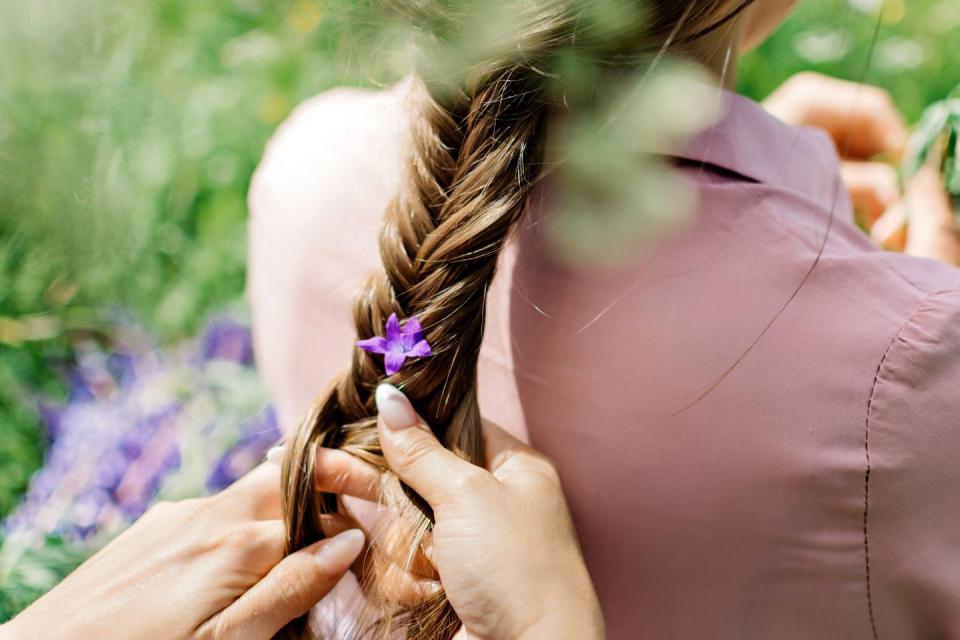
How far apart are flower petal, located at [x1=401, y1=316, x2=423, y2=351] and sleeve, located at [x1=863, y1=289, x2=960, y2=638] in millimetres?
→ 368

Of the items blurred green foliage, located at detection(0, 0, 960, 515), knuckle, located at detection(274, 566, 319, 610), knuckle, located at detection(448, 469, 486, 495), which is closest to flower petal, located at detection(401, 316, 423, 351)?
knuckle, located at detection(448, 469, 486, 495)

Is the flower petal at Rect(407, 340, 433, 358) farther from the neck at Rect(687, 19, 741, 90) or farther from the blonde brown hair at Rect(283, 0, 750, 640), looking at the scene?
the neck at Rect(687, 19, 741, 90)

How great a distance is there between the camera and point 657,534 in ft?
2.39

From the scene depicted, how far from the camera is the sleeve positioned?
65 cm

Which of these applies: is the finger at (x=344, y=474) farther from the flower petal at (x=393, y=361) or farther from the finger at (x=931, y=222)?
the finger at (x=931, y=222)

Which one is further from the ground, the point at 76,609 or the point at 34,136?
the point at 34,136

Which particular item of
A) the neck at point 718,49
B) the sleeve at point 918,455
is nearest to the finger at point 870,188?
the neck at point 718,49

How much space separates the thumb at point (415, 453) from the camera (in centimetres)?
66

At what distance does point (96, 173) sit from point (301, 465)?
1026 millimetres

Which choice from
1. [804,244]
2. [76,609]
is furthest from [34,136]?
[804,244]

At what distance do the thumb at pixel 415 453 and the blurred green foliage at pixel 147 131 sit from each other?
2.39 feet

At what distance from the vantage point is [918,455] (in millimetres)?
652

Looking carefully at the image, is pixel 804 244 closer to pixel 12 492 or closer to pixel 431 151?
pixel 431 151

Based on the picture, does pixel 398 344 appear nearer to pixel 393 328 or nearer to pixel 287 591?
pixel 393 328
